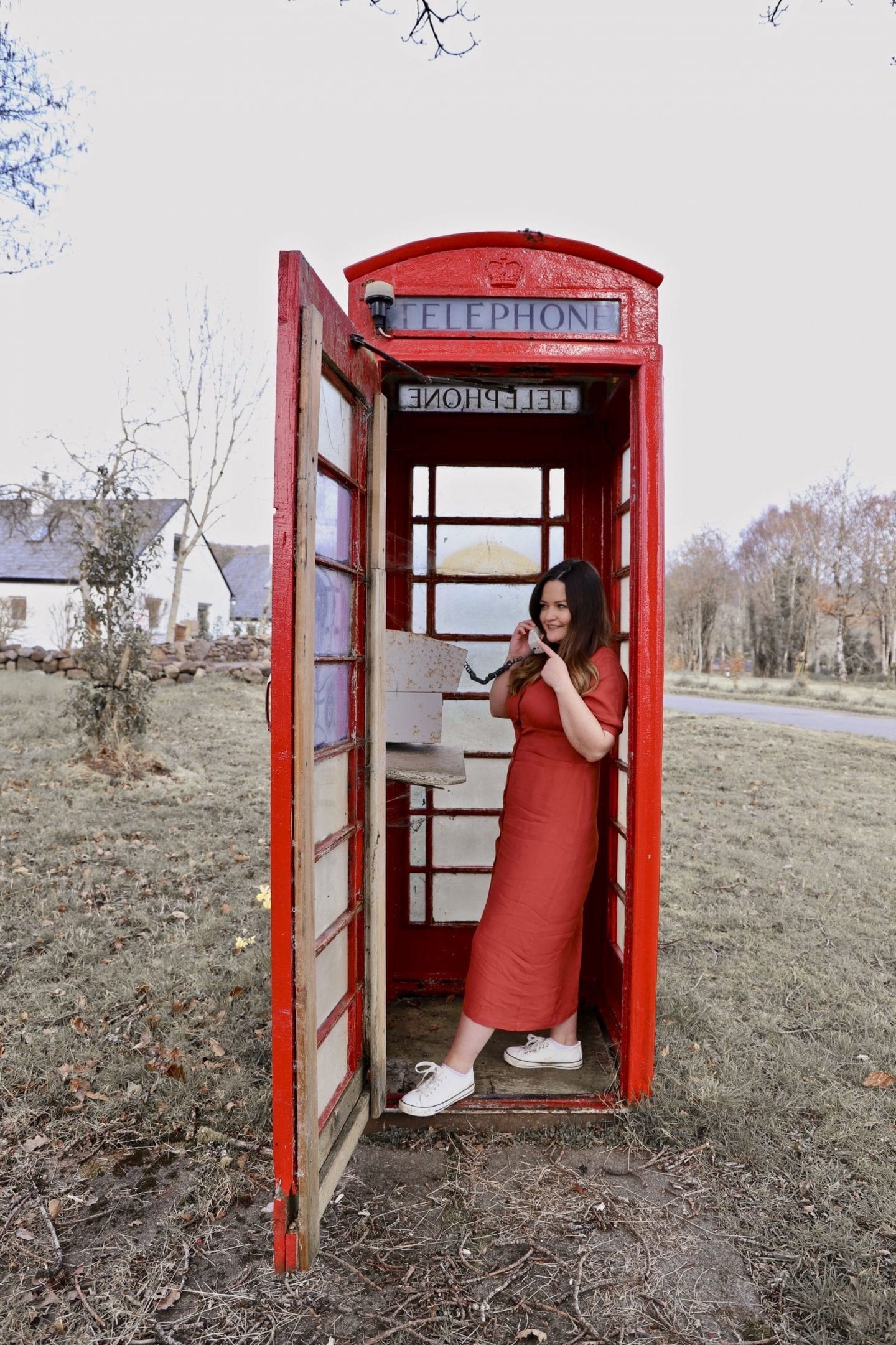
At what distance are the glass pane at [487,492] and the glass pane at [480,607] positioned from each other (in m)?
0.35

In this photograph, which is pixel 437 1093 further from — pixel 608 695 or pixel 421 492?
pixel 421 492

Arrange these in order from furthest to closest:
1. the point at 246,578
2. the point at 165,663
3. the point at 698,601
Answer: the point at 246,578 < the point at 698,601 < the point at 165,663

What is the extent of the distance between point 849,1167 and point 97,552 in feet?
26.1

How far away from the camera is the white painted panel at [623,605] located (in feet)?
11.0

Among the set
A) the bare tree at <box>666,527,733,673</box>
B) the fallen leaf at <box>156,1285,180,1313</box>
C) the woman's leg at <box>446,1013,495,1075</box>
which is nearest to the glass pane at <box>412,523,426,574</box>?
the woman's leg at <box>446,1013,495,1075</box>

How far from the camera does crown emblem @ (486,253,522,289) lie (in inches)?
117

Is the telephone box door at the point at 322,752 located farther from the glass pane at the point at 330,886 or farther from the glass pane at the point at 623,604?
the glass pane at the point at 623,604

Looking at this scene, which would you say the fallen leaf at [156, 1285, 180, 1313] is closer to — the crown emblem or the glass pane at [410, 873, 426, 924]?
the glass pane at [410, 873, 426, 924]

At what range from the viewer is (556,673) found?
9.31ft

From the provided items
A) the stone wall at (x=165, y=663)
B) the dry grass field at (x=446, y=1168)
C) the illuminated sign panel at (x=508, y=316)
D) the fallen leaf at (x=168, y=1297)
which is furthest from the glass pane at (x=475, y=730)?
the stone wall at (x=165, y=663)

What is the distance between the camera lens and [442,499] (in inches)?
156

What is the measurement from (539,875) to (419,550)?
66.7 inches

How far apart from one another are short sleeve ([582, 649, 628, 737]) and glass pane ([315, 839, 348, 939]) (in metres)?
0.98

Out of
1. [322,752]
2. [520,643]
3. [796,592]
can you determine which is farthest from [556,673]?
[796,592]
